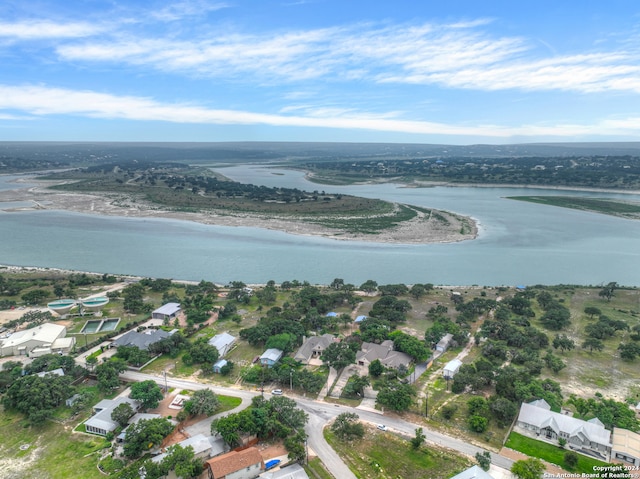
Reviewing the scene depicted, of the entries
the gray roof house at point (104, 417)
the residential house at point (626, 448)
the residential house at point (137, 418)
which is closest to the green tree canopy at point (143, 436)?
the residential house at point (137, 418)

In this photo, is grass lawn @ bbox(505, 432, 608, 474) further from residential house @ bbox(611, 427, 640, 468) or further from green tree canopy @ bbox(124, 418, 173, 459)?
green tree canopy @ bbox(124, 418, 173, 459)

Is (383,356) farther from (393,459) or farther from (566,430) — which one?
(566,430)

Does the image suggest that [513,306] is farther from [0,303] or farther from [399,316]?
[0,303]

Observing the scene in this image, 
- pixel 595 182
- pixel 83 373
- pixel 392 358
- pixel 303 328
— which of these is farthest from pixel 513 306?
pixel 595 182

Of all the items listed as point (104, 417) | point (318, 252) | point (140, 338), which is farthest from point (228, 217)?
point (104, 417)

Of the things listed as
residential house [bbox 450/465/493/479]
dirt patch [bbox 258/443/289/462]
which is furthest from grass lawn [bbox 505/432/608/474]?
dirt patch [bbox 258/443/289/462]

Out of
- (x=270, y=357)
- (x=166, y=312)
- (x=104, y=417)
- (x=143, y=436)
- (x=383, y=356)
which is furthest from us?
(x=166, y=312)

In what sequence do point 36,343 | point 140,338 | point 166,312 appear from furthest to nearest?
1. point 166,312
2. point 140,338
3. point 36,343
